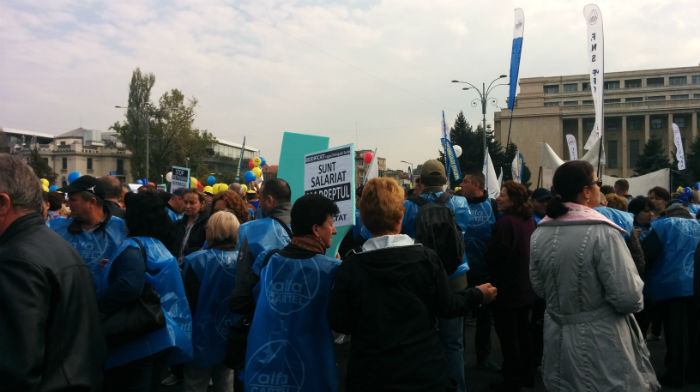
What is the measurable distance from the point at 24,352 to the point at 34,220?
1.66 ft

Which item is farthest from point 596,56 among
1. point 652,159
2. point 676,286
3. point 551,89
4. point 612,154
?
point 551,89

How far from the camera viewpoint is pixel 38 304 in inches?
69.2

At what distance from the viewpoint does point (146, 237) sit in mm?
3396

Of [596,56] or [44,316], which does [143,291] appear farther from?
[596,56]

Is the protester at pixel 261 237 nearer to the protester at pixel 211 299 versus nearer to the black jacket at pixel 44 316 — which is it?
the protester at pixel 211 299

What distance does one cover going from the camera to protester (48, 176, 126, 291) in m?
3.81

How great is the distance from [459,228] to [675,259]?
7.45 feet

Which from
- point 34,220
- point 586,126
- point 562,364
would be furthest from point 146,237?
point 586,126

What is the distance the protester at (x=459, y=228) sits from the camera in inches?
177

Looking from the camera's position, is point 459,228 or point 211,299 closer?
point 211,299

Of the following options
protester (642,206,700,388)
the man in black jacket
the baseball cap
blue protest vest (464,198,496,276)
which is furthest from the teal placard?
protester (642,206,700,388)

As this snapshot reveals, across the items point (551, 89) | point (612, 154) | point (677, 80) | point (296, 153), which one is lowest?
point (296, 153)

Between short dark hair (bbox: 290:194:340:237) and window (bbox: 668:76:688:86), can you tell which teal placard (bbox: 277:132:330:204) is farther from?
window (bbox: 668:76:688:86)

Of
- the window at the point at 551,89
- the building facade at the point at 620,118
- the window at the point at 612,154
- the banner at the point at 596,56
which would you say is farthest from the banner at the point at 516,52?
the window at the point at 551,89
